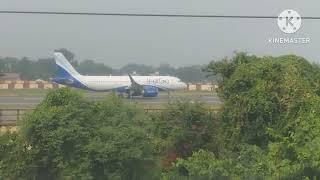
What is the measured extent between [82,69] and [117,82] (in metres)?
1.16

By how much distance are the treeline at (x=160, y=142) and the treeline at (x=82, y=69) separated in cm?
603

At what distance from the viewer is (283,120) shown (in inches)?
509

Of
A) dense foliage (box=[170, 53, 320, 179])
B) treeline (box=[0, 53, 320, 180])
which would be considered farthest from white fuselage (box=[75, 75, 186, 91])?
treeline (box=[0, 53, 320, 180])

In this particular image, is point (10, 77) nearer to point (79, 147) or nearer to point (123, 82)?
point (123, 82)

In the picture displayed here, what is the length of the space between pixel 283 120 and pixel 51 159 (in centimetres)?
485

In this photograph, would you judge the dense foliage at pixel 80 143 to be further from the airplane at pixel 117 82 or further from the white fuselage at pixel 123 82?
the white fuselage at pixel 123 82

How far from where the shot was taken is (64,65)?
19.4 meters

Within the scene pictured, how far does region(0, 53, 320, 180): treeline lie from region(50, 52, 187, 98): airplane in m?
5.71

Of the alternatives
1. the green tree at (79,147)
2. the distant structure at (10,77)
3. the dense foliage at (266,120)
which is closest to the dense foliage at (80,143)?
the green tree at (79,147)

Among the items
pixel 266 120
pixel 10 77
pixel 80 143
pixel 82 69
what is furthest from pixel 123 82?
pixel 80 143

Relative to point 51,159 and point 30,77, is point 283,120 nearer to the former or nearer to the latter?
point 51,159

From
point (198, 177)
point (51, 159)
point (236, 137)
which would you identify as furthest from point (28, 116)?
point (236, 137)

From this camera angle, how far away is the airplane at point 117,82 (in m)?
19.3

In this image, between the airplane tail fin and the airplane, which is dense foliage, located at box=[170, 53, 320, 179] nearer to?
the airplane
